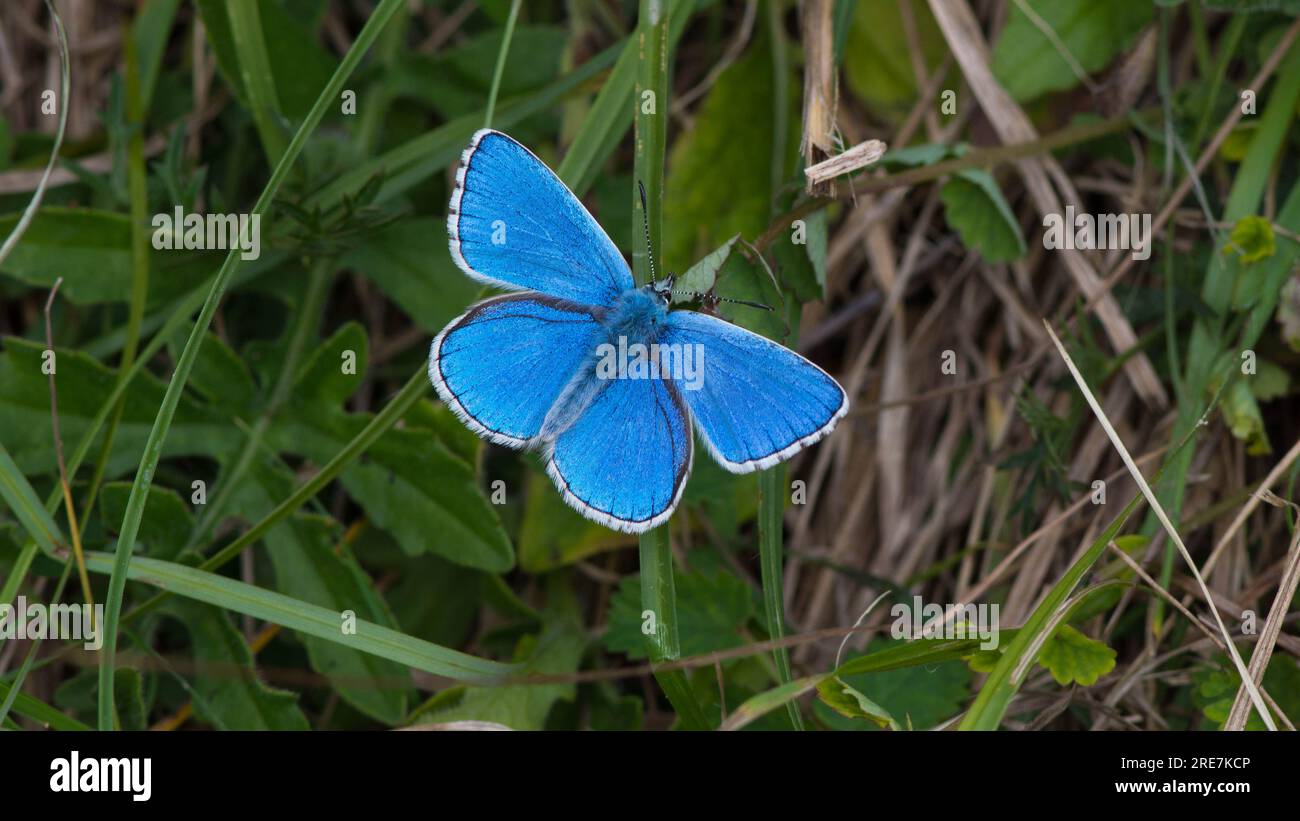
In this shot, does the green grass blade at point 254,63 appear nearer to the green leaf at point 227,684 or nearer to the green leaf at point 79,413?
the green leaf at point 79,413

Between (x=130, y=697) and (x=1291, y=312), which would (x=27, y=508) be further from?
(x=1291, y=312)

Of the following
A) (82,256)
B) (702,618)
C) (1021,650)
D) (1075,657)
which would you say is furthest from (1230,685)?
(82,256)

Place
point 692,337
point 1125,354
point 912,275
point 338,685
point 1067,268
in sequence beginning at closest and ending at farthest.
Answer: point 692,337 < point 338,685 < point 1125,354 < point 1067,268 < point 912,275

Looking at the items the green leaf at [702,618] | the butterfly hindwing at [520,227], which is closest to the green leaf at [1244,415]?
the green leaf at [702,618]
